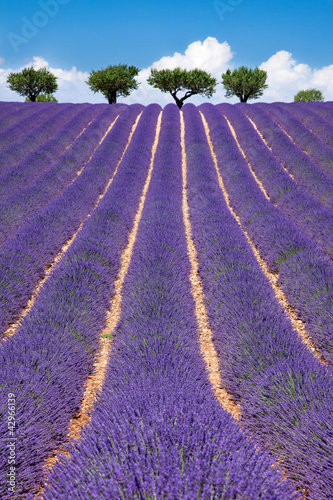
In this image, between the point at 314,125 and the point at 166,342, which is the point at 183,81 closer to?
the point at 314,125

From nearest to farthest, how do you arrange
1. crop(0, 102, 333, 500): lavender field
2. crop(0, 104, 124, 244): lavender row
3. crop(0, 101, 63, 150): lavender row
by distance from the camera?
1. crop(0, 102, 333, 500): lavender field
2. crop(0, 104, 124, 244): lavender row
3. crop(0, 101, 63, 150): lavender row

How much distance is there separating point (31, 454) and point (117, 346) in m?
1.06

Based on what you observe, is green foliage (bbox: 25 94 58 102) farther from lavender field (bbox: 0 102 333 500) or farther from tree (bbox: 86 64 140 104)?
lavender field (bbox: 0 102 333 500)

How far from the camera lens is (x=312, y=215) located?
5.77 metres

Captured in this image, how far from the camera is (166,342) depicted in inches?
102

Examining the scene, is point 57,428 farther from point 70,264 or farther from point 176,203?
point 176,203

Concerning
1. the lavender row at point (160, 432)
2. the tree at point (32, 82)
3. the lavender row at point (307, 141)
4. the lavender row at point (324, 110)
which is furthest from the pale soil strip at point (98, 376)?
the tree at point (32, 82)

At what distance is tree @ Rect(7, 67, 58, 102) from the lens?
28.4 m

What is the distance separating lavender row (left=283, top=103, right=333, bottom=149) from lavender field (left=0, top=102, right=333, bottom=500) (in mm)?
2850

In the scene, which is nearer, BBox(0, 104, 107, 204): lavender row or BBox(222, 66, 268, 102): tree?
BBox(0, 104, 107, 204): lavender row

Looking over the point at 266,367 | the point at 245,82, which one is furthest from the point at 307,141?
the point at 245,82

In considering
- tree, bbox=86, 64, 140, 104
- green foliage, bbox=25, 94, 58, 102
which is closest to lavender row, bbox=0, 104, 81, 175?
tree, bbox=86, 64, 140, 104

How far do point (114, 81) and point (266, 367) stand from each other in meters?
30.7

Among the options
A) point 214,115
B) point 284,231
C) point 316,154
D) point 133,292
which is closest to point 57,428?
point 133,292
